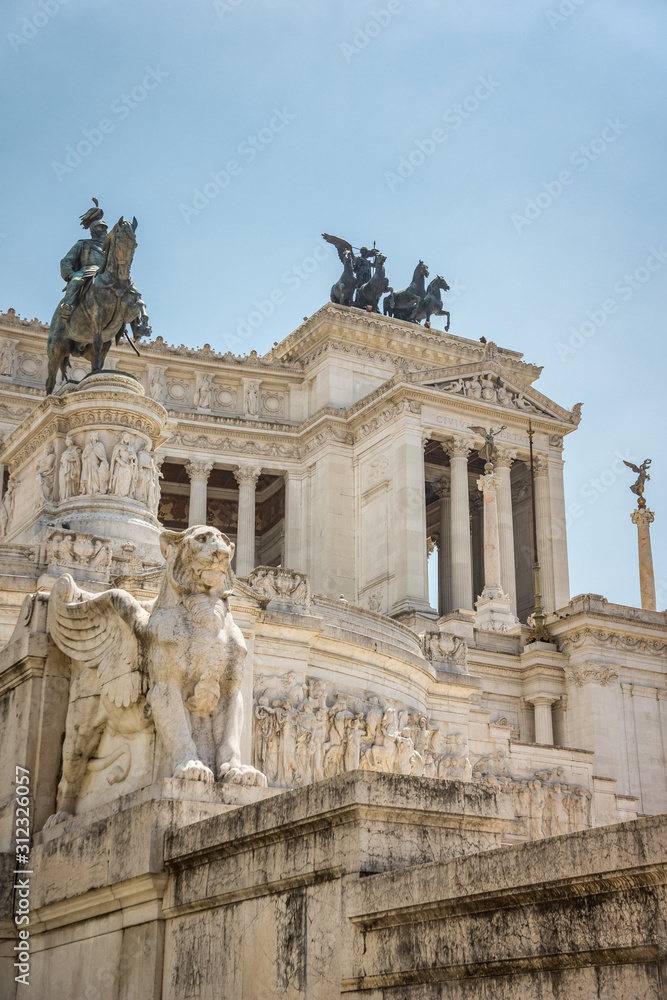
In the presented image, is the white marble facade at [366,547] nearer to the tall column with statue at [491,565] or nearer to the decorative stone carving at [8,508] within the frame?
the decorative stone carving at [8,508]

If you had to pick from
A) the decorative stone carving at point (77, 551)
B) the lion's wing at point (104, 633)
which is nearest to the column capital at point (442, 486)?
the decorative stone carving at point (77, 551)

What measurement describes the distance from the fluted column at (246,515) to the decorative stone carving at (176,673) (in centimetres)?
4799

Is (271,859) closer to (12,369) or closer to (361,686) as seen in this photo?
(361,686)

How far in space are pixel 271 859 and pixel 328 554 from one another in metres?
49.3

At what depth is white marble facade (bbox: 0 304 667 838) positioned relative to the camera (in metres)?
25.5

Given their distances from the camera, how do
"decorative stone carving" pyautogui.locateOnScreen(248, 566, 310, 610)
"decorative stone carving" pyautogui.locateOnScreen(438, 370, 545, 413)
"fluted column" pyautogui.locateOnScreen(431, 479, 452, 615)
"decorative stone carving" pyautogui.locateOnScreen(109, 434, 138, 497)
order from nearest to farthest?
"decorative stone carving" pyautogui.locateOnScreen(248, 566, 310, 610), "decorative stone carving" pyautogui.locateOnScreen(109, 434, 138, 497), "decorative stone carving" pyautogui.locateOnScreen(438, 370, 545, 413), "fluted column" pyautogui.locateOnScreen(431, 479, 452, 615)

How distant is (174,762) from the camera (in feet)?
30.9

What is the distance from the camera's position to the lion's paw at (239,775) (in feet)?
31.0

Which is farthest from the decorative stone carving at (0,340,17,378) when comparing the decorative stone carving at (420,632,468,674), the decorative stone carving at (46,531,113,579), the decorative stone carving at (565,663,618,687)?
the decorative stone carving at (46,531,113,579)

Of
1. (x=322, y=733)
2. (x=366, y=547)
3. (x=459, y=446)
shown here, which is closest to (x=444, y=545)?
(x=366, y=547)

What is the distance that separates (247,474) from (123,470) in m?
31.0

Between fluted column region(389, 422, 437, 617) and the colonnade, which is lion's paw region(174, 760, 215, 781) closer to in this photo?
fluted column region(389, 422, 437, 617)

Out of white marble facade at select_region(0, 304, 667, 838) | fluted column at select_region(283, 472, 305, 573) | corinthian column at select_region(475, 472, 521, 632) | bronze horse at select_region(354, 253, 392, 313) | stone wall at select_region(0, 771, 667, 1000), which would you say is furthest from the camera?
bronze horse at select_region(354, 253, 392, 313)

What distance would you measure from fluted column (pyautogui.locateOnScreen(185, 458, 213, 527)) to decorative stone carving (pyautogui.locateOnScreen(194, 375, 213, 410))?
296 cm
